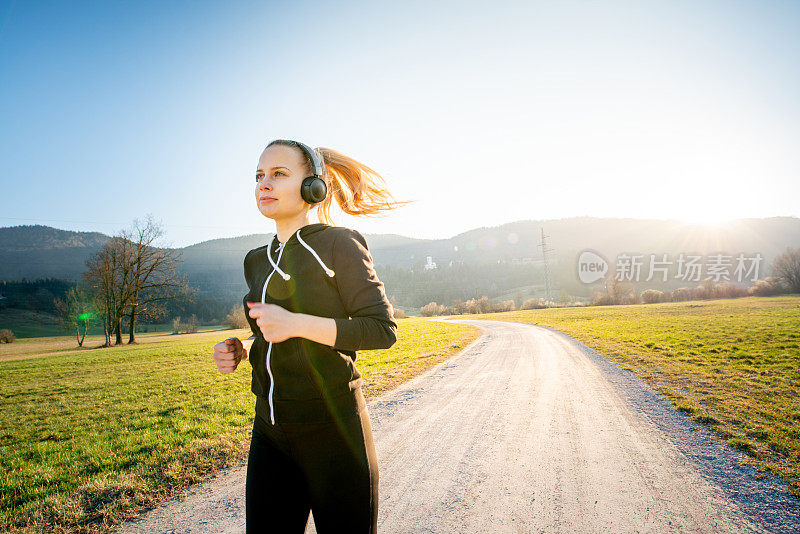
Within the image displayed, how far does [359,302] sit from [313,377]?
40cm

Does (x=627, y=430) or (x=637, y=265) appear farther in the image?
(x=637, y=265)

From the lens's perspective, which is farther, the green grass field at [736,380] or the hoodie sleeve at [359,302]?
the green grass field at [736,380]

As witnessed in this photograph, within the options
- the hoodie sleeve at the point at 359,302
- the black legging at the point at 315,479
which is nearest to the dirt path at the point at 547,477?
the black legging at the point at 315,479

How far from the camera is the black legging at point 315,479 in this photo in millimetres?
1549

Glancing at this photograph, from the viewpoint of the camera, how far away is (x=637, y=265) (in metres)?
97.7

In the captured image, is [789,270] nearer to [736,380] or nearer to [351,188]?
[736,380]

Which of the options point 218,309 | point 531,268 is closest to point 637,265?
point 531,268

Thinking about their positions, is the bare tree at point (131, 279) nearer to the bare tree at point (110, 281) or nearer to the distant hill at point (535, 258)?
the bare tree at point (110, 281)

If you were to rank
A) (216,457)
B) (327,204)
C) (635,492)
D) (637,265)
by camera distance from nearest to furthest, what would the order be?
1. (327,204)
2. (635,492)
3. (216,457)
4. (637,265)

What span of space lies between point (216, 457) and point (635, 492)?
17.5 ft

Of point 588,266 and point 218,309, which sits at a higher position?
point 588,266

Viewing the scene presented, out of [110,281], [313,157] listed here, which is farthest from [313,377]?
[110,281]

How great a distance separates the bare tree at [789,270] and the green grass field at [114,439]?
3353 inches

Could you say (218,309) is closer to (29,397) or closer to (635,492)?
(29,397)
